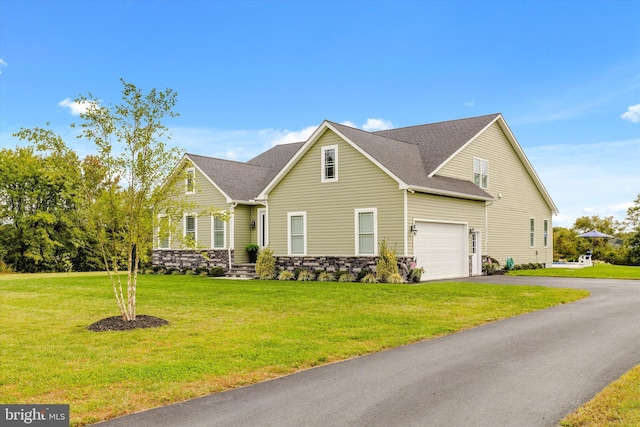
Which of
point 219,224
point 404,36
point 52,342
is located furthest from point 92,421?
point 219,224

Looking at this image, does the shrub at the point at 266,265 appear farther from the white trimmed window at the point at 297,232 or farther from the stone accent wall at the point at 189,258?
the stone accent wall at the point at 189,258

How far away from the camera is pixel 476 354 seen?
8.41m

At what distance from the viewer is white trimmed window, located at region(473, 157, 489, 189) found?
84.8 ft

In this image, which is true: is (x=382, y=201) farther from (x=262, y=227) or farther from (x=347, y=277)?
(x=262, y=227)

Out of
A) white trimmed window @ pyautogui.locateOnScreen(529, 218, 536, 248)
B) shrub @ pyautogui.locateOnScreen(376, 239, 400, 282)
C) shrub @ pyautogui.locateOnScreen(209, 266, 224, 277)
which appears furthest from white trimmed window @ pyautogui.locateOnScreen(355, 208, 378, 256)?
white trimmed window @ pyautogui.locateOnScreen(529, 218, 536, 248)

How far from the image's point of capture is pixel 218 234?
89.9 ft

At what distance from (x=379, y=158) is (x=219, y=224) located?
9593 mm

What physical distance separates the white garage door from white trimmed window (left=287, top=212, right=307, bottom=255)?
489 centimetres

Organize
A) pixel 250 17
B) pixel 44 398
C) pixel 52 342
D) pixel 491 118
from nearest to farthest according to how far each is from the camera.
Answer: pixel 44 398, pixel 52 342, pixel 250 17, pixel 491 118

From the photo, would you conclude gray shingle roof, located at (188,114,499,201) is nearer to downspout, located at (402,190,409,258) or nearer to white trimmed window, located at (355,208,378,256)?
downspout, located at (402,190,409,258)

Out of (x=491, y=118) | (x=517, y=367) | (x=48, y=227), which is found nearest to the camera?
(x=517, y=367)

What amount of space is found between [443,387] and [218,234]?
21772 millimetres

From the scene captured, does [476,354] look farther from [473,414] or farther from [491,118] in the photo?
[491,118]

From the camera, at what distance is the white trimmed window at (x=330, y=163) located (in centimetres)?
2262
